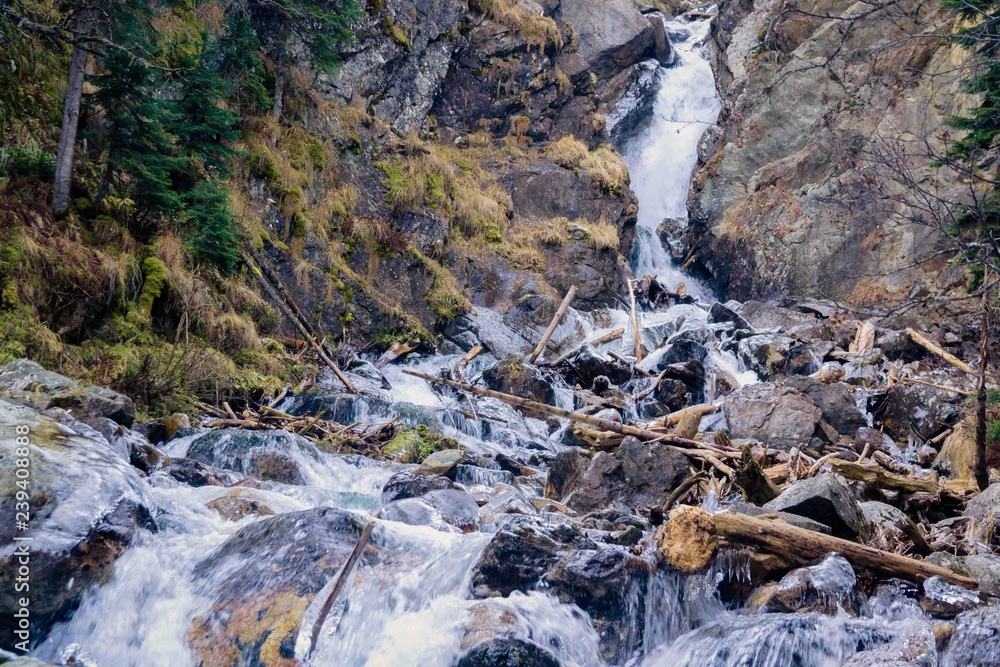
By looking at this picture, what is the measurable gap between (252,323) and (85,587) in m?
6.46

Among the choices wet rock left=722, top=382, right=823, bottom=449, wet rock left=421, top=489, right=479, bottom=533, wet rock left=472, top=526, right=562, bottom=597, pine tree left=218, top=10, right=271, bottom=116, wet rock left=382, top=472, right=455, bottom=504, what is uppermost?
pine tree left=218, top=10, right=271, bottom=116

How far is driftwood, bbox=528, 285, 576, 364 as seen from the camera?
1341cm

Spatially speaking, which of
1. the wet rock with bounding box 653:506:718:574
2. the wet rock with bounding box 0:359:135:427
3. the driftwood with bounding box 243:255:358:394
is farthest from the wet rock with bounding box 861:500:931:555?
A: the driftwood with bounding box 243:255:358:394

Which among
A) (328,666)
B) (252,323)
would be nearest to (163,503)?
(328,666)

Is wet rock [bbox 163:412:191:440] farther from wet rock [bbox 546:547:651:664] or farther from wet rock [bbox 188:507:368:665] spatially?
wet rock [bbox 546:547:651:664]

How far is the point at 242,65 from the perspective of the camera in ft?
39.2

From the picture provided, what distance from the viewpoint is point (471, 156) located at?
19.3m

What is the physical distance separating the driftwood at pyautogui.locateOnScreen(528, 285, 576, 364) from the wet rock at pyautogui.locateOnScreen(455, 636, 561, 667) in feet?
29.9

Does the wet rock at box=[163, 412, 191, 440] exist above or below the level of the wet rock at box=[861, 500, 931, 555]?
below

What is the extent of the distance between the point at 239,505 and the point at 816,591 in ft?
12.9

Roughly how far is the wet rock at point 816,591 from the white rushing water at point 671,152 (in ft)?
53.8

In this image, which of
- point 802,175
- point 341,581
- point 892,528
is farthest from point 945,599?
point 802,175

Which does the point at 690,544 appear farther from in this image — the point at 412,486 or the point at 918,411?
the point at 918,411

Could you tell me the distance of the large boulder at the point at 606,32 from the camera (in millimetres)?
23984
